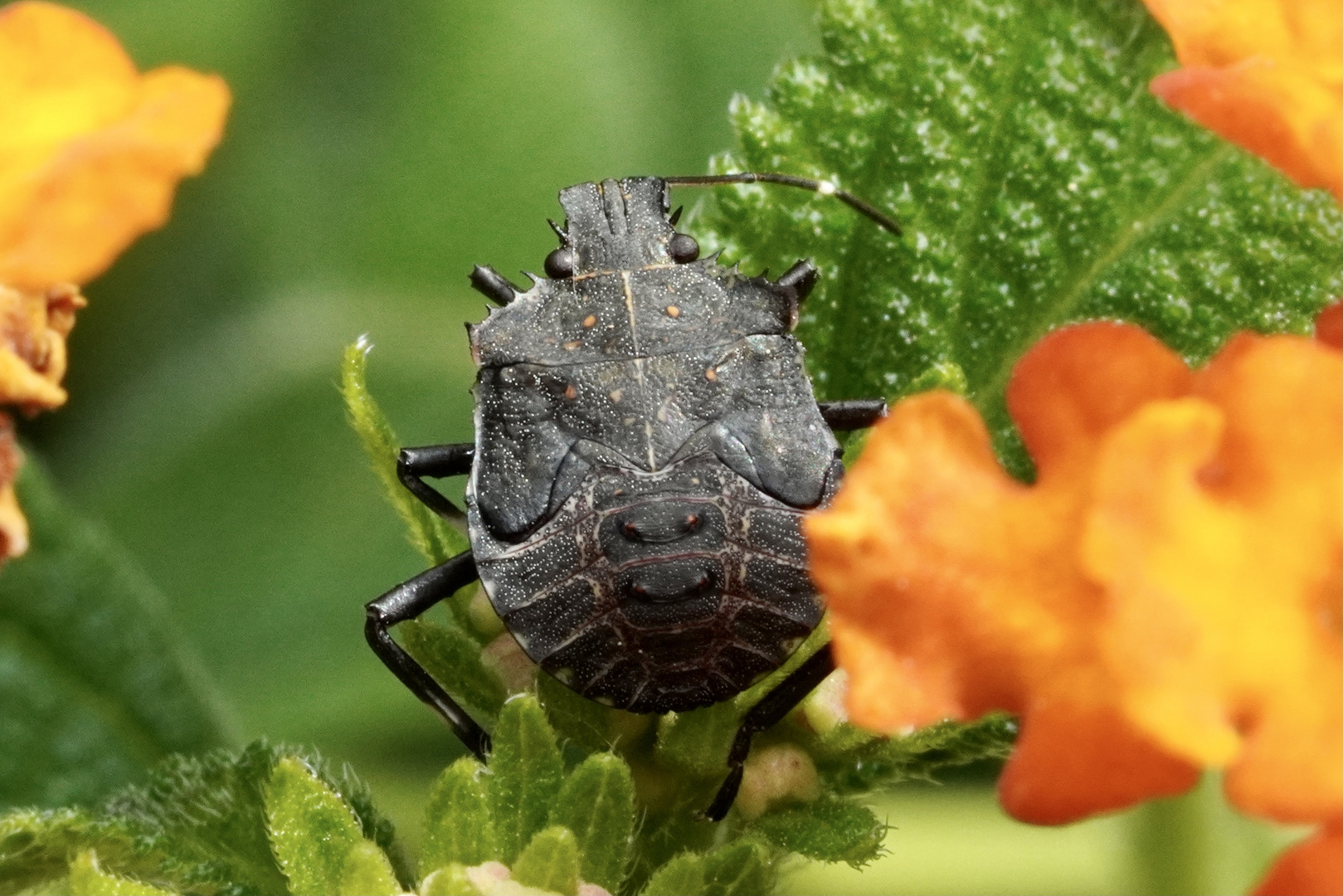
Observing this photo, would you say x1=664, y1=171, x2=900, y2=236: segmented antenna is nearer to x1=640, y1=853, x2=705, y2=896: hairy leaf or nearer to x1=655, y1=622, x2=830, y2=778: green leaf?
x1=655, y1=622, x2=830, y2=778: green leaf

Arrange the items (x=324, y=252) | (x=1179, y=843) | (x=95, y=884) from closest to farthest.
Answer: (x=95, y=884) → (x=1179, y=843) → (x=324, y=252)

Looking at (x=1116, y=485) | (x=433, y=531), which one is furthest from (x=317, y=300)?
(x=1116, y=485)

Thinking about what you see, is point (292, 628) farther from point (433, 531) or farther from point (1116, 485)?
point (1116, 485)

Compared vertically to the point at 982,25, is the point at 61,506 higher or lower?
lower

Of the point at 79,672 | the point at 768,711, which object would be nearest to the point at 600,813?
the point at 768,711

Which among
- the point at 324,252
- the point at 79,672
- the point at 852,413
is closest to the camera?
the point at 852,413

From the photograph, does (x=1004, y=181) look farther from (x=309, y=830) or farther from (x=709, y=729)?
(x=309, y=830)

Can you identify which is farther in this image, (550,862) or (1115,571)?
(550,862)
